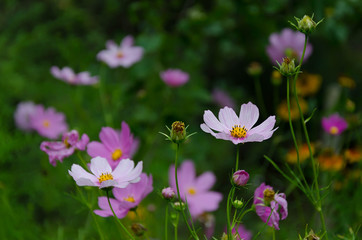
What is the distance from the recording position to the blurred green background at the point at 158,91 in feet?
3.42

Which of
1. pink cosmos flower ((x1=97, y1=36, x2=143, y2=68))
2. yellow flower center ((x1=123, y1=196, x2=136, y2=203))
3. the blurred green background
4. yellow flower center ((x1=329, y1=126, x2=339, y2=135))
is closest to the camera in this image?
yellow flower center ((x1=123, y1=196, x2=136, y2=203))

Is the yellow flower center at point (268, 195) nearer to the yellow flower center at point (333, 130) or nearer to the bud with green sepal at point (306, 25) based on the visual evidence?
the bud with green sepal at point (306, 25)

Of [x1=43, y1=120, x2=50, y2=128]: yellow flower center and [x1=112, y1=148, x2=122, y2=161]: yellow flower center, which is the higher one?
[x1=112, y1=148, x2=122, y2=161]: yellow flower center

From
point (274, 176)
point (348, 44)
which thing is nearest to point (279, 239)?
point (274, 176)

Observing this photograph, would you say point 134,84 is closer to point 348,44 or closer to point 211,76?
point 211,76

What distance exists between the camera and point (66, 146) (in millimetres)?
654

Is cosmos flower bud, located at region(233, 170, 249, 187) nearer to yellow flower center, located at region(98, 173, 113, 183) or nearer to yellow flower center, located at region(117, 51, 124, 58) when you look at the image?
yellow flower center, located at region(98, 173, 113, 183)

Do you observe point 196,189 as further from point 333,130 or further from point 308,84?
point 308,84

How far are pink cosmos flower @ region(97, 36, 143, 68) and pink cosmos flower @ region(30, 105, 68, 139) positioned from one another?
0.65ft

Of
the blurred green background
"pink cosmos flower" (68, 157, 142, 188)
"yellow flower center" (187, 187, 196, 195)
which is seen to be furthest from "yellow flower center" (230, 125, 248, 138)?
"yellow flower center" (187, 187, 196, 195)

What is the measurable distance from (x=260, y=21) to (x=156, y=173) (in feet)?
1.67

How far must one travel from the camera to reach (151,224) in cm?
106

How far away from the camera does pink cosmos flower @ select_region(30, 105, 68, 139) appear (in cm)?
110

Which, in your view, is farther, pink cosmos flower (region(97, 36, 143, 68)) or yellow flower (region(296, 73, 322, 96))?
yellow flower (region(296, 73, 322, 96))
